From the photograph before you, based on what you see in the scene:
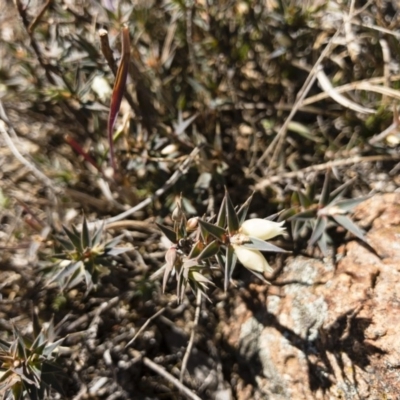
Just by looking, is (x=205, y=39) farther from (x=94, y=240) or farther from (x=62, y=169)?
(x=94, y=240)

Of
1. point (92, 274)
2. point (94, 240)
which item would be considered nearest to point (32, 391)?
point (92, 274)

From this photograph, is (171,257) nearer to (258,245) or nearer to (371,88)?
(258,245)

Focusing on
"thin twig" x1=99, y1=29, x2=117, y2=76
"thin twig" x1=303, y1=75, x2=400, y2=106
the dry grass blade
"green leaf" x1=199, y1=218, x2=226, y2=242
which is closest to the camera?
"green leaf" x1=199, y1=218, x2=226, y2=242

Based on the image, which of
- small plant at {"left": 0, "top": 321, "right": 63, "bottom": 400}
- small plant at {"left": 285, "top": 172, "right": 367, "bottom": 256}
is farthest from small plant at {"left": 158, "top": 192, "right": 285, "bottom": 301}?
small plant at {"left": 0, "top": 321, "right": 63, "bottom": 400}

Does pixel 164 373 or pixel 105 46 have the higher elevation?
pixel 105 46

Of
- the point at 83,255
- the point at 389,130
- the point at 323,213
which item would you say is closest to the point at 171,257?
the point at 83,255

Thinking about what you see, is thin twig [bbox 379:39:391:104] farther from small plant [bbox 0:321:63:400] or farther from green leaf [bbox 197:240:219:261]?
small plant [bbox 0:321:63:400]
